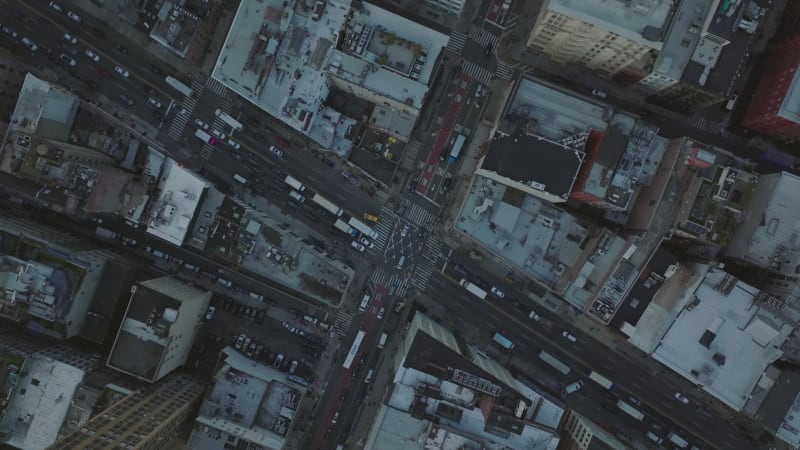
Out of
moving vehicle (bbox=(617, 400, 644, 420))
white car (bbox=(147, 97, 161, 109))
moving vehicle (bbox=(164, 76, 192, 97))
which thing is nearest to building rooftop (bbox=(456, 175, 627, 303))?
moving vehicle (bbox=(617, 400, 644, 420))

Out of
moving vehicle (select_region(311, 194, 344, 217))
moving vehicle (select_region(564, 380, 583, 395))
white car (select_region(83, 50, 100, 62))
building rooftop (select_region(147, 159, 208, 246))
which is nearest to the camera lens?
building rooftop (select_region(147, 159, 208, 246))

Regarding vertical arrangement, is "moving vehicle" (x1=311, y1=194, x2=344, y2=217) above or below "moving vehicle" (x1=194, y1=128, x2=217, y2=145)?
below

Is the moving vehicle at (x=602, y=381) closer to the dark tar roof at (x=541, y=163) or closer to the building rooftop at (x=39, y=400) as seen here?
the dark tar roof at (x=541, y=163)

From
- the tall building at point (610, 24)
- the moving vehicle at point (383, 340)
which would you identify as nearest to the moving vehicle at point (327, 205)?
the moving vehicle at point (383, 340)

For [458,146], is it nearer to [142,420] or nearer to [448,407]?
[448,407]

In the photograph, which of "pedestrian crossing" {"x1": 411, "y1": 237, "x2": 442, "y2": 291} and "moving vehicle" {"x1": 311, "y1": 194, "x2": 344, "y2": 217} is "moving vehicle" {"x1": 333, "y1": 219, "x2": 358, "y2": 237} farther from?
"pedestrian crossing" {"x1": 411, "y1": 237, "x2": 442, "y2": 291}

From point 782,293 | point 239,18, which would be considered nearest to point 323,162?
point 239,18

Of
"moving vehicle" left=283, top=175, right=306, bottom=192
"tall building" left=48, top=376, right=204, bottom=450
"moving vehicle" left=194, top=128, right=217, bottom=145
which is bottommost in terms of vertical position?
"tall building" left=48, top=376, right=204, bottom=450
